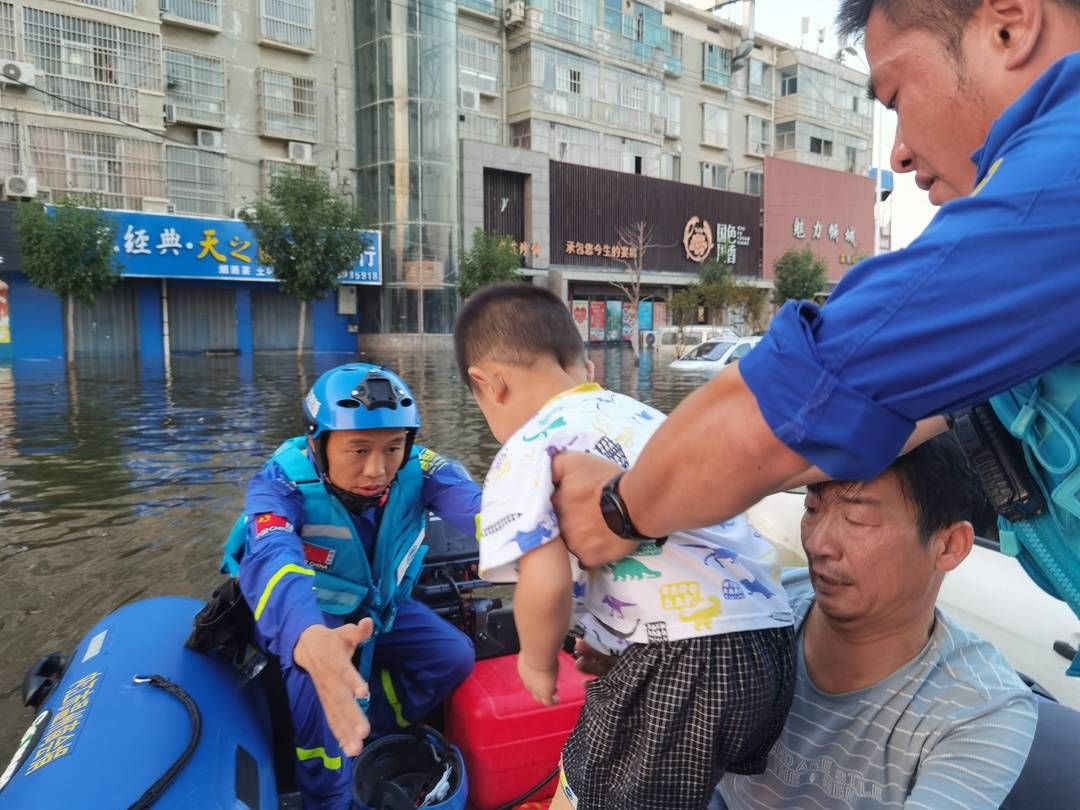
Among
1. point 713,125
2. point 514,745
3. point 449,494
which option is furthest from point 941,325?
point 713,125

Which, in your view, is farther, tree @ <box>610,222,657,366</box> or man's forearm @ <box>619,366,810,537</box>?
tree @ <box>610,222,657,366</box>

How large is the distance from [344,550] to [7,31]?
26678 mm

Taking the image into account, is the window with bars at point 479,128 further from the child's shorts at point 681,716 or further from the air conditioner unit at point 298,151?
the child's shorts at point 681,716

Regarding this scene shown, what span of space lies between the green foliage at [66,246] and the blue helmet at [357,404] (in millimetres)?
21212

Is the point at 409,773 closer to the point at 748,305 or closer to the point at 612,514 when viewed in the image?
the point at 612,514

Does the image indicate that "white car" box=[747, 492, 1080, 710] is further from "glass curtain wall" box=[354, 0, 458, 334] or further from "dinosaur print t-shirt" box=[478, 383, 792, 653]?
"glass curtain wall" box=[354, 0, 458, 334]

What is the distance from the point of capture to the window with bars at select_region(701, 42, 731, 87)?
39.8 m

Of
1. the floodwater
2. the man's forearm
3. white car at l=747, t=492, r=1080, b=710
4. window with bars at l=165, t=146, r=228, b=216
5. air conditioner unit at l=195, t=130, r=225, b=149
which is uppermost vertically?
air conditioner unit at l=195, t=130, r=225, b=149

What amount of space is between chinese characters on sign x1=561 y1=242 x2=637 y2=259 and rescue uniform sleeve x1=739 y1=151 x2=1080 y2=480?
3311 cm

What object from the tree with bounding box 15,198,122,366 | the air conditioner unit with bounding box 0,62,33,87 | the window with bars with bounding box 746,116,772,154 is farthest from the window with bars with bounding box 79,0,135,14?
the window with bars with bounding box 746,116,772,154

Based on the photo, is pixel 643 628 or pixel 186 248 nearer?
pixel 643 628

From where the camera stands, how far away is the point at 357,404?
106 inches

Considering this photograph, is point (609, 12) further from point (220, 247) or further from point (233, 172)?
point (220, 247)

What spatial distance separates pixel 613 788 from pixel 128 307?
27.5 meters
